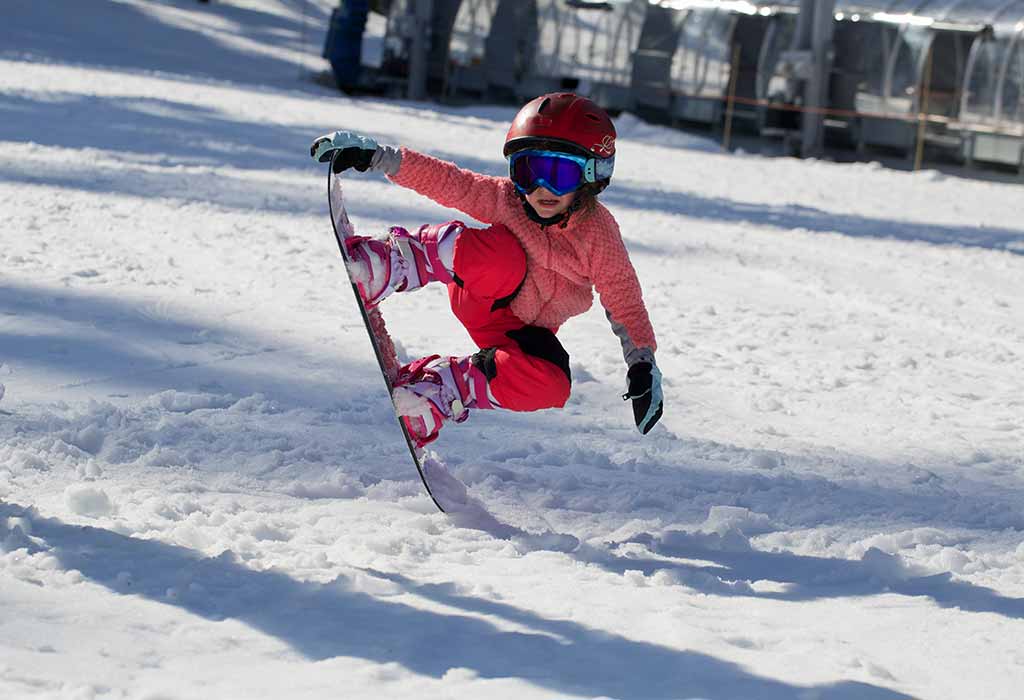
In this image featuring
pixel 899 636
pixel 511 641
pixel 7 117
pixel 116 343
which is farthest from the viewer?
pixel 7 117

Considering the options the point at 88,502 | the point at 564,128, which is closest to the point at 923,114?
the point at 564,128

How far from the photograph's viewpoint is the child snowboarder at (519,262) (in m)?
4.27

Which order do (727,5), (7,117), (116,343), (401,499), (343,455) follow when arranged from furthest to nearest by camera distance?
(727,5) → (7,117) → (116,343) → (343,455) → (401,499)

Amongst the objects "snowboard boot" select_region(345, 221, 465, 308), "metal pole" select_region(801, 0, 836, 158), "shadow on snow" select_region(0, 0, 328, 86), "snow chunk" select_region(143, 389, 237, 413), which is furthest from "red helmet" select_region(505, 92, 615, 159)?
"shadow on snow" select_region(0, 0, 328, 86)

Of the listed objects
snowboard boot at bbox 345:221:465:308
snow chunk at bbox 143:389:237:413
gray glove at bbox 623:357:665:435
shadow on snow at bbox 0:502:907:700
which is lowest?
shadow on snow at bbox 0:502:907:700

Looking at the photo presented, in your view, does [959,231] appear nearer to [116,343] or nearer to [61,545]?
[116,343]

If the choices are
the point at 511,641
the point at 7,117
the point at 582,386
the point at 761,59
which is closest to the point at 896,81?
the point at 761,59

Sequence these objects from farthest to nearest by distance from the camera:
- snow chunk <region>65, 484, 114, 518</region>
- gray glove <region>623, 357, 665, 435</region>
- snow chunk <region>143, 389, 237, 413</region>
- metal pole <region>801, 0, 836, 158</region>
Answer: metal pole <region>801, 0, 836, 158</region> → snow chunk <region>143, 389, 237, 413</region> → gray glove <region>623, 357, 665, 435</region> → snow chunk <region>65, 484, 114, 518</region>

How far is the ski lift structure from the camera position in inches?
825

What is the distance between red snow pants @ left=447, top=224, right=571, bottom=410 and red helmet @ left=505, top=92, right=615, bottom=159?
308 mm

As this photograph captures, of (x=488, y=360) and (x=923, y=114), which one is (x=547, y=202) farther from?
(x=923, y=114)

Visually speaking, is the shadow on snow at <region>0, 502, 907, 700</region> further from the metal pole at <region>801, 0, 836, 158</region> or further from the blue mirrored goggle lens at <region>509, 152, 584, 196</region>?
the metal pole at <region>801, 0, 836, 158</region>

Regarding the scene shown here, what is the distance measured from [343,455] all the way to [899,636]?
220cm

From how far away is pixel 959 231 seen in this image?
1409cm
